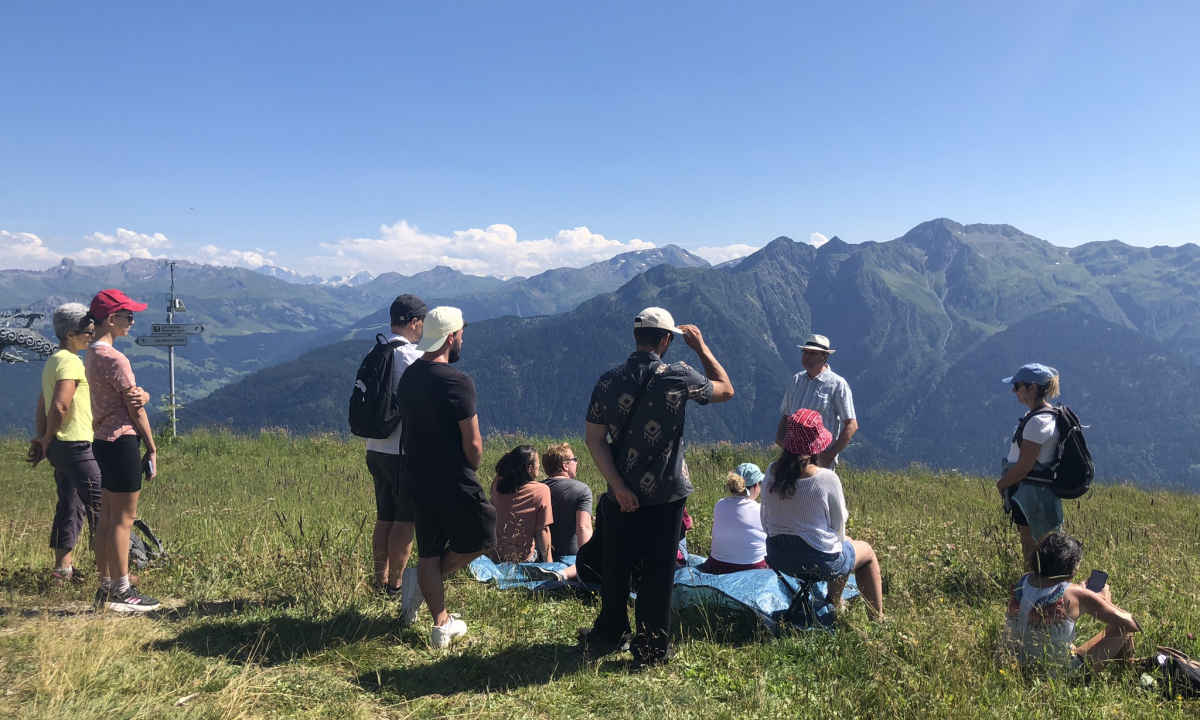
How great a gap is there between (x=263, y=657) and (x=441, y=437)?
5.04ft

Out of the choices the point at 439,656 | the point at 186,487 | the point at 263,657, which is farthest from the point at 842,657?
the point at 186,487

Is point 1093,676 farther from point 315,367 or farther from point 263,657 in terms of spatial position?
point 315,367

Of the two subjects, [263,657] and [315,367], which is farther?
[315,367]

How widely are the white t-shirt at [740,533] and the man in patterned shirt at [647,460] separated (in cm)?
161

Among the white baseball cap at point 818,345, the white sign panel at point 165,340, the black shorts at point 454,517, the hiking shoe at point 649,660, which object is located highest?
the white baseball cap at point 818,345

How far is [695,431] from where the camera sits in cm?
18688

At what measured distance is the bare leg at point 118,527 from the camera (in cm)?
435

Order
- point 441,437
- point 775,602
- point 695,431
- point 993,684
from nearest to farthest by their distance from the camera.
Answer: point 993,684, point 441,437, point 775,602, point 695,431

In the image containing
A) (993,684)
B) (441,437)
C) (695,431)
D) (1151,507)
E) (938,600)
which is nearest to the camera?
(993,684)

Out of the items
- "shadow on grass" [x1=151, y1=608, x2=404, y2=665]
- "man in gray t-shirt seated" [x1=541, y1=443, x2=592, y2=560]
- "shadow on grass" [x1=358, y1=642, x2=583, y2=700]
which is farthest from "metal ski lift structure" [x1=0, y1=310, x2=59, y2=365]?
"shadow on grass" [x1=358, y1=642, x2=583, y2=700]

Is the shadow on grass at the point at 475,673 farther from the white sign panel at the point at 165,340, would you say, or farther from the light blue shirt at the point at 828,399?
the white sign panel at the point at 165,340

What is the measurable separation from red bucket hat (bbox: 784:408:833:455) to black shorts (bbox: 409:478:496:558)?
6.25 ft

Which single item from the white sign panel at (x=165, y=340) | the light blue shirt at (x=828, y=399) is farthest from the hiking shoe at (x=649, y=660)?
the white sign panel at (x=165, y=340)

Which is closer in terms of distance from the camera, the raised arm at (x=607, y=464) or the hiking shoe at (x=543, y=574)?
the raised arm at (x=607, y=464)
